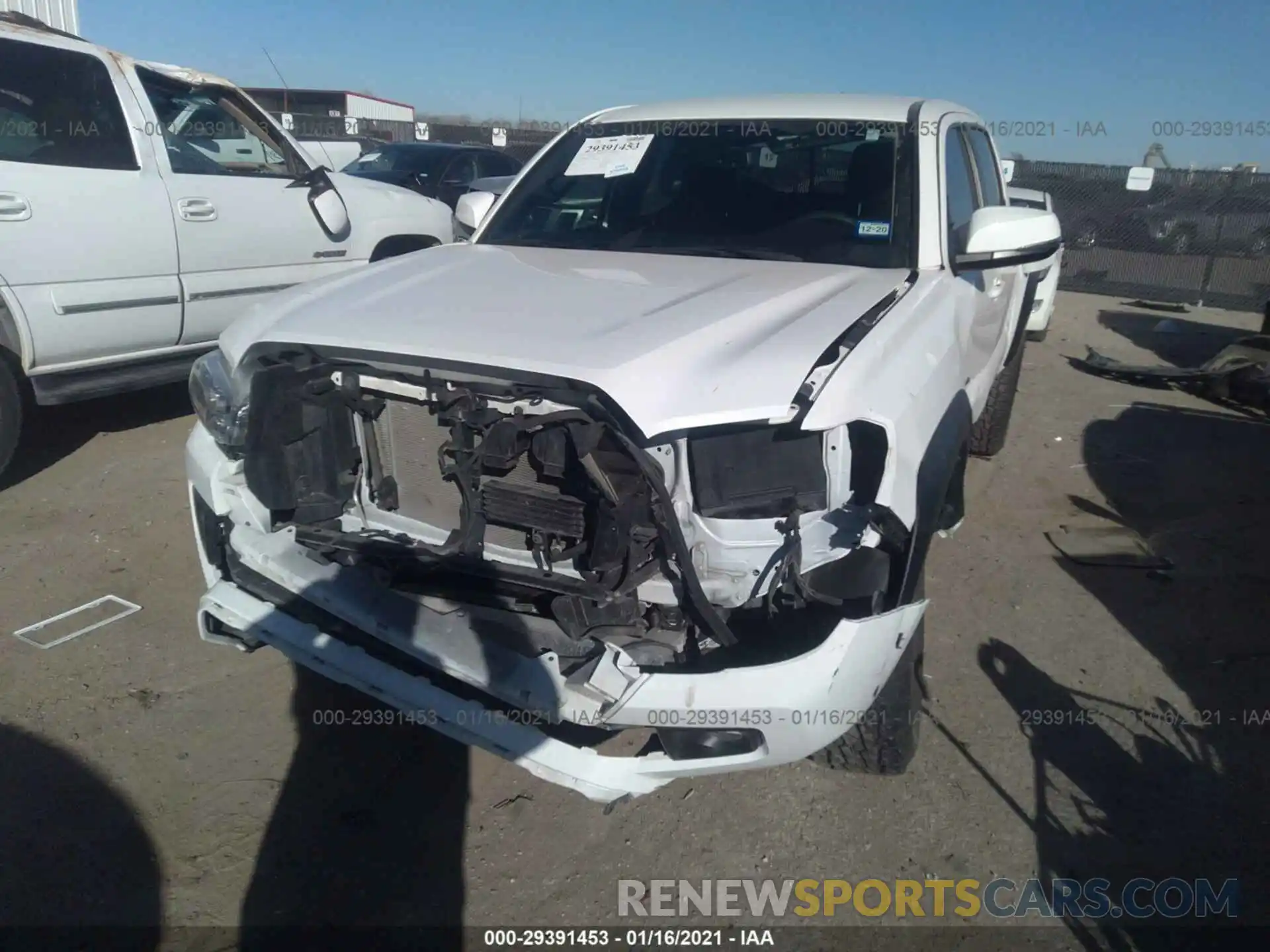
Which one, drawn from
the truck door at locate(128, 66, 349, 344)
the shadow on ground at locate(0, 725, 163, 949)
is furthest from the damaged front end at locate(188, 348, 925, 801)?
the truck door at locate(128, 66, 349, 344)

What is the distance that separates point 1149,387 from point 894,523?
21.1 feet

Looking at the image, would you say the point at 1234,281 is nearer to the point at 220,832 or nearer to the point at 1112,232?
the point at 1112,232

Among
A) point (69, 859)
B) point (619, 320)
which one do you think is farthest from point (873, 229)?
point (69, 859)

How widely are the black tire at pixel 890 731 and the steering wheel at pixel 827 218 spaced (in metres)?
1.51

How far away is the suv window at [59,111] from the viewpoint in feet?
14.5

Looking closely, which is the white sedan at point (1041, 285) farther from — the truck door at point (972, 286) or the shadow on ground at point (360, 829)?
the shadow on ground at point (360, 829)

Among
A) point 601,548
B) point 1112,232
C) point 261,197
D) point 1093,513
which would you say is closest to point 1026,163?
point 1112,232

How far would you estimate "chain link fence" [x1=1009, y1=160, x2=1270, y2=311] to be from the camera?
11.8 m

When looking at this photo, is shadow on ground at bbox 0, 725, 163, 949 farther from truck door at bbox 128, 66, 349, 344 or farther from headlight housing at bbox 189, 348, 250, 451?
truck door at bbox 128, 66, 349, 344

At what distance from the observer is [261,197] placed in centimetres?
538

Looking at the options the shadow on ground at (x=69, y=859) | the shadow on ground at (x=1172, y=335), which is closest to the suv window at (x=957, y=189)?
the shadow on ground at (x=69, y=859)

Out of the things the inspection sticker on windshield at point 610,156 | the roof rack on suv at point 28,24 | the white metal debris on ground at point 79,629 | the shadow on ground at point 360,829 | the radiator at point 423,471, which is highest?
the roof rack on suv at point 28,24

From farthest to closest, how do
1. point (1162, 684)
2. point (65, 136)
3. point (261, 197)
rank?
point (261, 197) < point (65, 136) < point (1162, 684)

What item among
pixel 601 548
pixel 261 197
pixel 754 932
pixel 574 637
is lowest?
pixel 754 932
